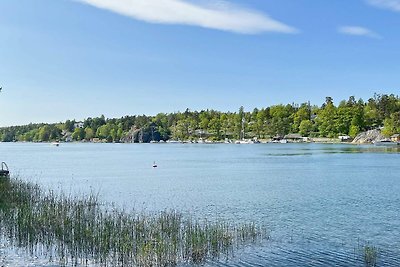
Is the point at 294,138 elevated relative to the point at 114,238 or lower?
elevated

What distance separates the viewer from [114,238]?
1541cm

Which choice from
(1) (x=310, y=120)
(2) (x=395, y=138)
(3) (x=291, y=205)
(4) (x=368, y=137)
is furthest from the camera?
(1) (x=310, y=120)

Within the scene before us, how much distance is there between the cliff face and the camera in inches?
5330

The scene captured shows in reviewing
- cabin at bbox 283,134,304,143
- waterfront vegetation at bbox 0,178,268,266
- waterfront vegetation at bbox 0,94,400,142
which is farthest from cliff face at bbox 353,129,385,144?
waterfront vegetation at bbox 0,178,268,266

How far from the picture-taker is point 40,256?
15.0 metres

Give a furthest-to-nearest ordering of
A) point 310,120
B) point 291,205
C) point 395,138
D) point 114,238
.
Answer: point 310,120 → point 395,138 → point 291,205 → point 114,238

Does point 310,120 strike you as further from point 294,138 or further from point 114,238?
point 114,238

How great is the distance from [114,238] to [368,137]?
436 feet

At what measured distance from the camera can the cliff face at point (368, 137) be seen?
135 m

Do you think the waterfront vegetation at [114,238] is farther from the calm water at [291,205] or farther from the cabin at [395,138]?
the cabin at [395,138]

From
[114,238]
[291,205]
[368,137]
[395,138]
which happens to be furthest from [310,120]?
[114,238]

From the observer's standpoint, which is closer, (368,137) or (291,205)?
(291,205)

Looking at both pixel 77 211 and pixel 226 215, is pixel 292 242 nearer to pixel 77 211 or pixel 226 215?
pixel 226 215

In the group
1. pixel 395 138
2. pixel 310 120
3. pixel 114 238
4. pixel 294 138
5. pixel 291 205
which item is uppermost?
pixel 310 120
